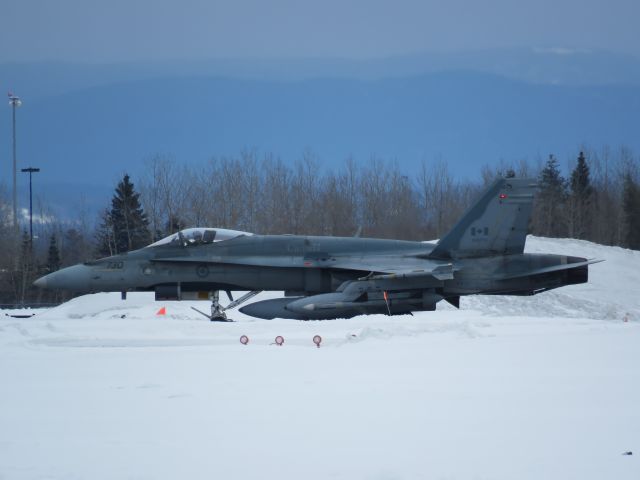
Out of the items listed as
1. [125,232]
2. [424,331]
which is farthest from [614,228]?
[424,331]

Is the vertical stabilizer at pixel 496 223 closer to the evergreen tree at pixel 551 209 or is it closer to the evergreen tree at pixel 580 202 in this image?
the evergreen tree at pixel 551 209

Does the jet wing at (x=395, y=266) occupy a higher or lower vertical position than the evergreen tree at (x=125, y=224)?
lower

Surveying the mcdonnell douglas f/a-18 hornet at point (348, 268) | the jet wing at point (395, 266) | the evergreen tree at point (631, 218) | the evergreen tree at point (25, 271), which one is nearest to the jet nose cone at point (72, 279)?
the mcdonnell douglas f/a-18 hornet at point (348, 268)

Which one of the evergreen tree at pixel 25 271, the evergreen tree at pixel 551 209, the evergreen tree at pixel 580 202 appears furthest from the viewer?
the evergreen tree at pixel 580 202

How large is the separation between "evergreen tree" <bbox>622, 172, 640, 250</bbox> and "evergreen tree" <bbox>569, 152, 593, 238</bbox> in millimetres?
2498

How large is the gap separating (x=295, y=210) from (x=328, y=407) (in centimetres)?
3963

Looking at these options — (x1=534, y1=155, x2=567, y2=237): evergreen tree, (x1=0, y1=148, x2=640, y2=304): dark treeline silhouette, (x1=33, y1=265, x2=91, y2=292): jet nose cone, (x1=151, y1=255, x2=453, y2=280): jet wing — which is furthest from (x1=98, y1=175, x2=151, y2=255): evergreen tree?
(x1=534, y1=155, x2=567, y2=237): evergreen tree

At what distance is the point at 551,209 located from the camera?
51625mm

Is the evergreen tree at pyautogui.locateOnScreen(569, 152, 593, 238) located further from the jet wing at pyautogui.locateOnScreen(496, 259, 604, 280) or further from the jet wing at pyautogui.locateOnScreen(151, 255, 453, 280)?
the jet wing at pyautogui.locateOnScreen(151, 255, 453, 280)

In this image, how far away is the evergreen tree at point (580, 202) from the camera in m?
51.4

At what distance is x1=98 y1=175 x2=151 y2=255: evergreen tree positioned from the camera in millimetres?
37344

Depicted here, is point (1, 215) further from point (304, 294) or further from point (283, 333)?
point (283, 333)

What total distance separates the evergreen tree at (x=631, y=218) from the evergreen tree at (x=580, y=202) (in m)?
2.50

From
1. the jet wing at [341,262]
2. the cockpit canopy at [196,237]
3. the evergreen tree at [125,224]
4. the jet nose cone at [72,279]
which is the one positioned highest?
the evergreen tree at [125,224]
